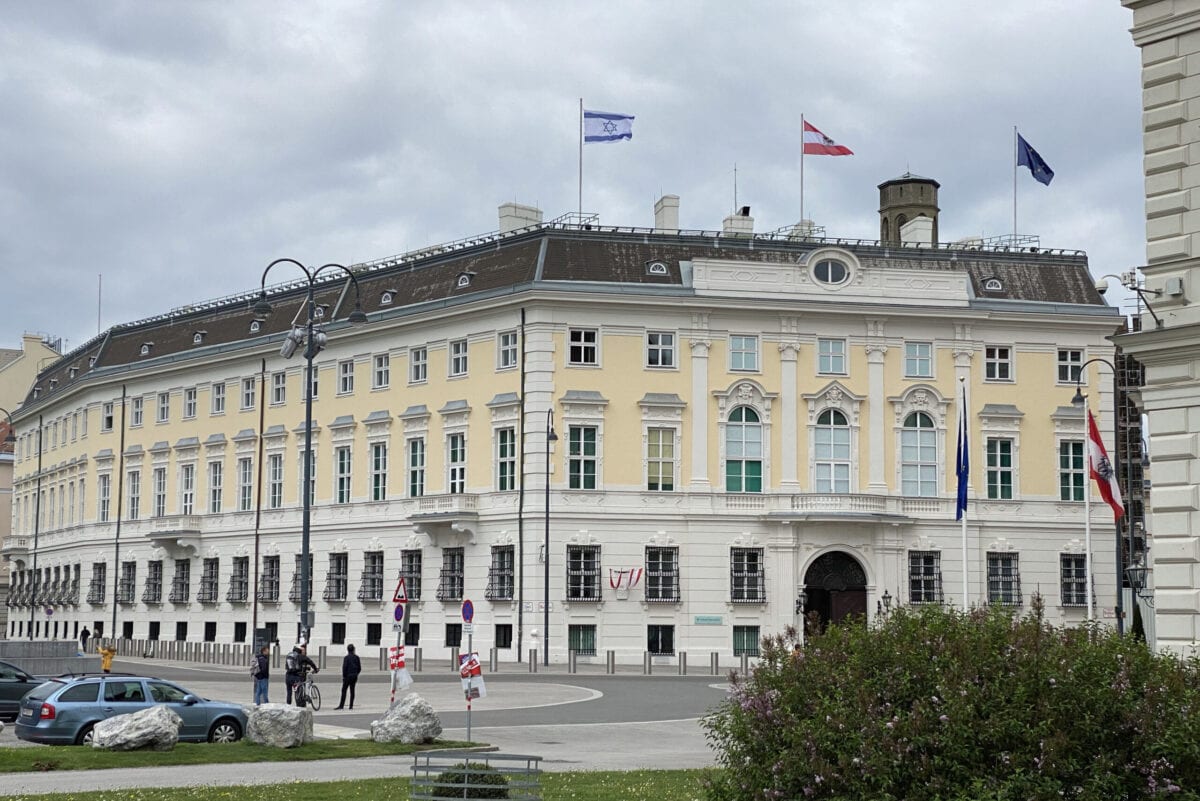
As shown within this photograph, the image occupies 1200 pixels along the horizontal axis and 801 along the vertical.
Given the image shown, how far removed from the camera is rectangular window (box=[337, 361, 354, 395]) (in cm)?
7194

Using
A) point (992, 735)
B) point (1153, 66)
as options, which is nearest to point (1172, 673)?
point (992, 735)

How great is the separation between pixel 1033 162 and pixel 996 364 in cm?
842

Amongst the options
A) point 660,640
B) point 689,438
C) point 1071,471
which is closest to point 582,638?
point 660,640

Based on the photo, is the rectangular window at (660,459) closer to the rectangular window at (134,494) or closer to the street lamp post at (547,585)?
the street lamp post at (547,585)

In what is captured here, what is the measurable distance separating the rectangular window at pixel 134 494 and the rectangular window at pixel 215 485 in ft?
21.6

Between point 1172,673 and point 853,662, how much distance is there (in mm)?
2758

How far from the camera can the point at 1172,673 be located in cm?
1405

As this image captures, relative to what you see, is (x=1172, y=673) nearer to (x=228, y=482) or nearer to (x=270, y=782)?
(x=270, y=782)

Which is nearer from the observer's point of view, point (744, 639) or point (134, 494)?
point (744, 639)

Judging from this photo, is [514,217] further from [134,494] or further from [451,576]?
[134,494]

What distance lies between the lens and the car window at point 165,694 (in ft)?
104

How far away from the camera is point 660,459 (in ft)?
212

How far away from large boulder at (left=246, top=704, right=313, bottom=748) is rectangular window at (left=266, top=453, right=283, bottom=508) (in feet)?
146

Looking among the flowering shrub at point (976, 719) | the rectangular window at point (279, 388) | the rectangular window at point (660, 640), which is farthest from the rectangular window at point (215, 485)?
the flowering shrub at point (976, 719)
